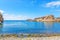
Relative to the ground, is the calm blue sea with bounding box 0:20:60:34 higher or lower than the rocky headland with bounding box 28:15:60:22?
lower

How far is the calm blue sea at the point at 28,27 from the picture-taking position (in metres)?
3.64

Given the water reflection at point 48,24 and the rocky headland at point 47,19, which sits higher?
the rocky headland at point 47,19

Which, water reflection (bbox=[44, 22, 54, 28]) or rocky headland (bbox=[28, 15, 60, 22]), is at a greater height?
rocky headland (bbox=[28, 15, 60, 22])

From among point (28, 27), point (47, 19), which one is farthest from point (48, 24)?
point (28, 27)

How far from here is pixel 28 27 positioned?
12.1ft

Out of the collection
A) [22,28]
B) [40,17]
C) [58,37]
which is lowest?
[58,37]

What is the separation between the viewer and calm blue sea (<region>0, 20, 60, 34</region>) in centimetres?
364

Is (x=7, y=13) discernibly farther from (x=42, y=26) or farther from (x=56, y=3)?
(x=56, y=3)

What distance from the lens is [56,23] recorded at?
12.2 feet

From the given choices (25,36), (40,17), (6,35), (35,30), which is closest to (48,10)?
(40,17)

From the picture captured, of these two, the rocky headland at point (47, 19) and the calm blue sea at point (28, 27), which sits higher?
the rocky headland at point (47, 19)

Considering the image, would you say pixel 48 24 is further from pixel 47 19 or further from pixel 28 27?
pixel 28 27

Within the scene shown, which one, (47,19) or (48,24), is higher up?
(47,19)

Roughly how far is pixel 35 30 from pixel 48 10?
0.58 metres
